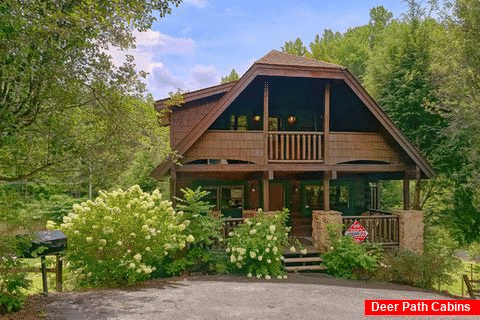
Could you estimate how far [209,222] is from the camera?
11320mm

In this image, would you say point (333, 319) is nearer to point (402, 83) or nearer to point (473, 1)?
point (473, 1)

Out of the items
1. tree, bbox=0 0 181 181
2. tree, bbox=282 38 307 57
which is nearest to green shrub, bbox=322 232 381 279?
tree, bbox=0 0 181 181

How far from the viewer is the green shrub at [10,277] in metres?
6.86

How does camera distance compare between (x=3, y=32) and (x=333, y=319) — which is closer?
(x=3, y=32)

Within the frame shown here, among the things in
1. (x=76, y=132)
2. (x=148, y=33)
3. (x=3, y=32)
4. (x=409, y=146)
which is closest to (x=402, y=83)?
(x=409, y=146)

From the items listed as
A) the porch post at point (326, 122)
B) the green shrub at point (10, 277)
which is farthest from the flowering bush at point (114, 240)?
the porch post at point (326, 122)

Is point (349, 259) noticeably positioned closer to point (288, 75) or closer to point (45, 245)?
point (288, 75)

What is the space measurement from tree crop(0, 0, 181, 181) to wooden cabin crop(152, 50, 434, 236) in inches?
160

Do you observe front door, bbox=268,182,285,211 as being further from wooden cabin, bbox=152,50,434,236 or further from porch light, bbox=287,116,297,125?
porch light, bbox=287,116,297,125

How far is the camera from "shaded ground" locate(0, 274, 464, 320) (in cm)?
752

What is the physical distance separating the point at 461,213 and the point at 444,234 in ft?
8.37

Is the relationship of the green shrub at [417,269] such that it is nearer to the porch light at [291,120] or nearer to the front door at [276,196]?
the front door at [276,196]

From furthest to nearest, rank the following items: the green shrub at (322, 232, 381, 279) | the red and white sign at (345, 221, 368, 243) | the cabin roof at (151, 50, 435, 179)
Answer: the red and white sign at (345, 221, 368, 243), the cabin roof at (151, 50, 435, 179), the green shrub at (322, 232, 381, 279)

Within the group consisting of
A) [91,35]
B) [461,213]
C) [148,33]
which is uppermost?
[148,33]
